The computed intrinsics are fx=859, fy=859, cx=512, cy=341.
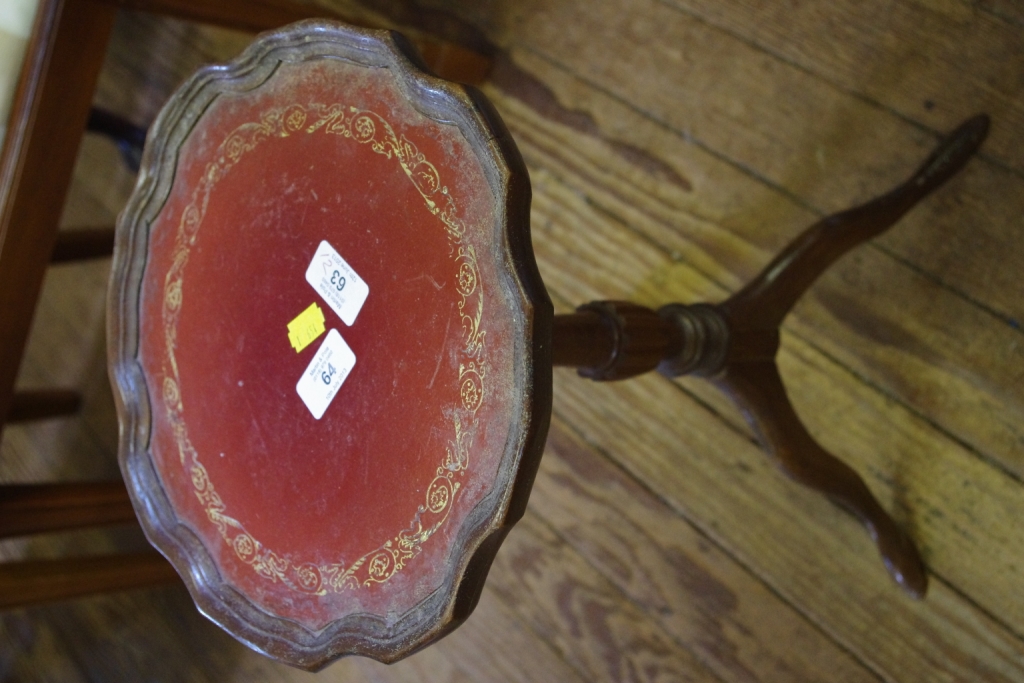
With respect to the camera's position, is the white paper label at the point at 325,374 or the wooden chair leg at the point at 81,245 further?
the wooden chair leg at the point at 81,245

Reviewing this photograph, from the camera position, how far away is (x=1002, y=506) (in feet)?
3.87

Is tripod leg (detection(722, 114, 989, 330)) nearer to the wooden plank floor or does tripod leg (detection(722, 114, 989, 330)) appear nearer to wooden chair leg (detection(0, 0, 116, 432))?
the wooden plank floor

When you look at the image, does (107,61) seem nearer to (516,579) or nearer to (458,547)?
(516,579)

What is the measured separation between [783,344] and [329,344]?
771 mm

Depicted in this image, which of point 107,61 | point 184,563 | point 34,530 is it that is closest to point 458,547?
point 184,563

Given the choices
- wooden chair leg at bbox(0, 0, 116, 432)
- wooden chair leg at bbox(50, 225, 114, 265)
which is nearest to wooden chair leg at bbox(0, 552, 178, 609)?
wooden chair leg at bbox(0, 0, 116, 432)

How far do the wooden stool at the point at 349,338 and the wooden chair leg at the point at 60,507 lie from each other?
1.31 feet

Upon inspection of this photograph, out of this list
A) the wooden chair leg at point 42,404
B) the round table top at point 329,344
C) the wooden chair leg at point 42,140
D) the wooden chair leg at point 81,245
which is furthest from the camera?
the wooden chair leg at point 42,404

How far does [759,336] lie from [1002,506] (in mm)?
414

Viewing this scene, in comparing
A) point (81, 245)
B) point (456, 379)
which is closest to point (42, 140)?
point (81, 245)

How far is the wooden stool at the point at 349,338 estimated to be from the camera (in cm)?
74

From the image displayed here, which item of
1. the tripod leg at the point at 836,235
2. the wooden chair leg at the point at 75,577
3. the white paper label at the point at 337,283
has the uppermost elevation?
the tripod leg at the point at 836,235

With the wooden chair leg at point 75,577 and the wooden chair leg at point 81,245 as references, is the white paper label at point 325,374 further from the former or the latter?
the wooden chair leg at point 81,245

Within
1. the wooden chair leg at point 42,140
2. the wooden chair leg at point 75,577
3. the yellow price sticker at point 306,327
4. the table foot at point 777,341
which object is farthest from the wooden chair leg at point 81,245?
the table foot at point 777,341
